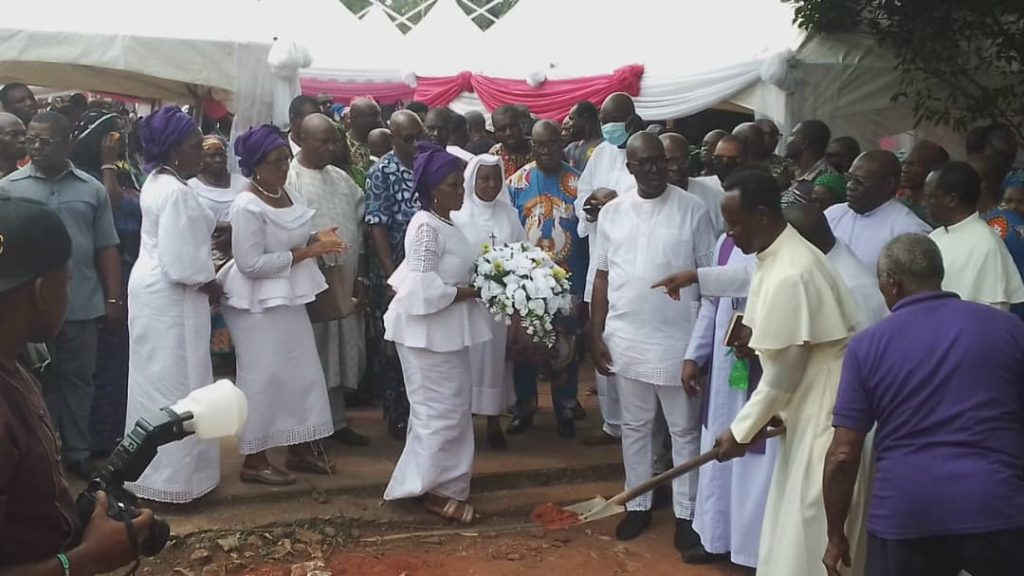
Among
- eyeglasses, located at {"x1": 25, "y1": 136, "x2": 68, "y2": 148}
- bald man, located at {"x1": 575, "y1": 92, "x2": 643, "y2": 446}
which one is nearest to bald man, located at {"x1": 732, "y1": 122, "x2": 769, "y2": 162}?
bald man, located at {"x1": 575, "y1": 92, "x2": 643, "y2": 446}

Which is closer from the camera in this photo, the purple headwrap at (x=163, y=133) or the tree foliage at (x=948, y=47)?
the purple headwrap at (x=163, y=133)

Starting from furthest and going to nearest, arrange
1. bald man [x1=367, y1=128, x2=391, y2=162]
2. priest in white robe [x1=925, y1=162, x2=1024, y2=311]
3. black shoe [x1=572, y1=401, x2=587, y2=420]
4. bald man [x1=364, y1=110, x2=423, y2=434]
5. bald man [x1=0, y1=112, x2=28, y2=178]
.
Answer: bald man [x1=367, y1=128, x2=391, y2=162]
black shoe [x1=572, y1=401, x2=587, y2=420]
bald man [x1=364, y1=110, x2=423, y2=434]
bald man [x1=0, y1=112, x2=28, y2=178]
priest in white robe [x1=925, y1=162, x2=1024, y2=311]

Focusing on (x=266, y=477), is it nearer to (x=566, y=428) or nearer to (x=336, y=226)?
(x=336, y=226)

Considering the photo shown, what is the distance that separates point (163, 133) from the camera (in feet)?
17.0

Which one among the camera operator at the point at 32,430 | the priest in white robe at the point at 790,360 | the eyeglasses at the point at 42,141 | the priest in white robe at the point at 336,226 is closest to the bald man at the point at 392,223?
the priest in white robe at the point at 336,226

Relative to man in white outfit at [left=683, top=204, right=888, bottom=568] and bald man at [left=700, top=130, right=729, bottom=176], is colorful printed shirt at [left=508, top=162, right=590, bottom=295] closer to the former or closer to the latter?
bald man at [left=700, top=130, right=729, bottom=176]

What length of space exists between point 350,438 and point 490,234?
5.57 ft

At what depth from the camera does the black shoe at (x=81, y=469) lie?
19.2ft

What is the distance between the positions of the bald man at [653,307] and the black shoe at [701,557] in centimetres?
4

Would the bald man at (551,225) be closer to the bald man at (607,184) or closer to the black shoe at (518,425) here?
the black shoe at (518,425)

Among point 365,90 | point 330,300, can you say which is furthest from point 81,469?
point 365,90

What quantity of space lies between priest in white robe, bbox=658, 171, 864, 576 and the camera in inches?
82.8

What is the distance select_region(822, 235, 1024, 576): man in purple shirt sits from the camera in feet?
10.0

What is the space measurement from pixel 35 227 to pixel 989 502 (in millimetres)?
2729
